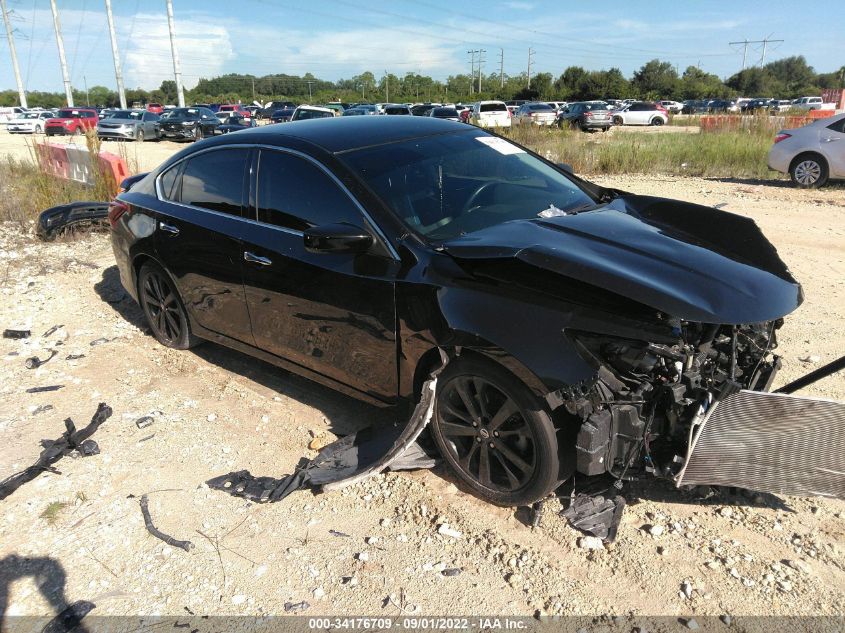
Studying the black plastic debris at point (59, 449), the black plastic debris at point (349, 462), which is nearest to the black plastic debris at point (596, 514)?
the black plastic debris at point (349, 462)

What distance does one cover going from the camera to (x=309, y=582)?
9.17ft

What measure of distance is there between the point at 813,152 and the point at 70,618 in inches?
523

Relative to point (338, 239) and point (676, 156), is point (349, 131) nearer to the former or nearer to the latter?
point (338, 239)

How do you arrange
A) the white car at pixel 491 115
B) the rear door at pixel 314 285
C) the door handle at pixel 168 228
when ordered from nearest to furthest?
the rear door at pixel 314 285, the door handle at pixel 168 228, the white car at pixel 491 115

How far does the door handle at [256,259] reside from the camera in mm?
3857

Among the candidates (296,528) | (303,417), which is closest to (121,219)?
(303,417)

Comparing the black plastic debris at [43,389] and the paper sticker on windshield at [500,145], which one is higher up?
the paper sticker on windshield at [500,145]

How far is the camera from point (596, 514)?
9.89 ft

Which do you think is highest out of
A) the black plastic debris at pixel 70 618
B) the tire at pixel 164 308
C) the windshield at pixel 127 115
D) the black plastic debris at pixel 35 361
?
the windshield at pixel 127 115

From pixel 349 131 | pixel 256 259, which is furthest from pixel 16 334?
pixel 349 131

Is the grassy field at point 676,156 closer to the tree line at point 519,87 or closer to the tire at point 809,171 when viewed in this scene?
the tire at point 809,171

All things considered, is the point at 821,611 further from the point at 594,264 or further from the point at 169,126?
the point at 169,126

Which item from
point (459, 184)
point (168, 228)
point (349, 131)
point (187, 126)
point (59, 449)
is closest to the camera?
point (459, 184)

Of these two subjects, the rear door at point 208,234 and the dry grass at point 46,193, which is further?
the dry grass at point 46,193
